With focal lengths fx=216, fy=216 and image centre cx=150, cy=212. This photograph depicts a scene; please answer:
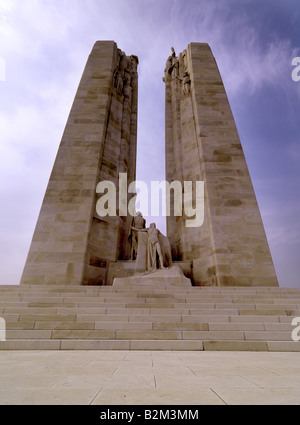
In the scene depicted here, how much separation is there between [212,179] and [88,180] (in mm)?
6158

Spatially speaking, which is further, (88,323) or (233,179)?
(233,179)

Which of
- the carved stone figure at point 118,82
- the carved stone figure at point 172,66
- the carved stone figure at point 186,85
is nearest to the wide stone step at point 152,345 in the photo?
the carved stone figure at point 186,85

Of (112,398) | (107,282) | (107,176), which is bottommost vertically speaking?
(112,398)

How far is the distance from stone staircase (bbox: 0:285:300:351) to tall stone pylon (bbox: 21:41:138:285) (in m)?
2.59

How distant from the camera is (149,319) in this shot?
4633mm

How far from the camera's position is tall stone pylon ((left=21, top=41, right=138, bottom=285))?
29.8ft

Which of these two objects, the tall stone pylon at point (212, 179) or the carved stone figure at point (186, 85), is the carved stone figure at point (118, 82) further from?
the carved stone figure at point (186, 85)

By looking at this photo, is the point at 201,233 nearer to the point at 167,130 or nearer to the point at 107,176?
the point at 107,176

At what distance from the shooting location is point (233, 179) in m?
10.7

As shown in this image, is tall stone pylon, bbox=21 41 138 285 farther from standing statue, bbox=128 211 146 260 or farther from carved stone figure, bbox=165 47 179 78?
carved stone figure, bbox=165 47 179 78

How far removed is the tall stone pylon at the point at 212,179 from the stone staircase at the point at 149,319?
8.17ft

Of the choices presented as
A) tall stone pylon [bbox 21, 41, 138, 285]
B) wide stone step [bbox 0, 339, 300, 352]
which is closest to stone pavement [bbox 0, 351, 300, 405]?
wide stone step [bbox 0, 339, 300, 352]
